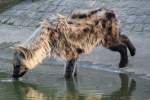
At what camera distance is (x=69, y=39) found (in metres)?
11.4

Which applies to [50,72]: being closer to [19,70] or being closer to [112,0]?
[19,70]

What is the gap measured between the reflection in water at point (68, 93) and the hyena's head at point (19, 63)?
0.22m

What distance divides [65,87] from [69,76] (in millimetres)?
823

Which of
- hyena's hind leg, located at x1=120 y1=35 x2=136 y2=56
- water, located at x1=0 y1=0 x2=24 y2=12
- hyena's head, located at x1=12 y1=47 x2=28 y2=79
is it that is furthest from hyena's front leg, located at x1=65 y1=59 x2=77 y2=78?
water, located at x1=0 y1=0 x2=24 y2=12

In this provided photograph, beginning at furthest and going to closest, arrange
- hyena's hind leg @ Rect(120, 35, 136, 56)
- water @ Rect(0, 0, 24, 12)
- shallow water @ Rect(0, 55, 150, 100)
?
1. water @ Rect(0, 0, 24, 12)
2. hyena's hind leg @ Rect(120, 35, 136, 56)
3. shallow water @ Rect(0, 55, 150, 100)

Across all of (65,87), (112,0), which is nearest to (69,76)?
(65,87)

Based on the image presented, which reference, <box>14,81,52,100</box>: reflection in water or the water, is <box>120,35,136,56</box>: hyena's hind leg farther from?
the water

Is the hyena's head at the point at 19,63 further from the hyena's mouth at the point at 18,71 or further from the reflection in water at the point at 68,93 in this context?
the reflection in water at the point at 68,93

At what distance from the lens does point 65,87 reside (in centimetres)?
1073

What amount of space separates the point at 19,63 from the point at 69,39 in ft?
3.46

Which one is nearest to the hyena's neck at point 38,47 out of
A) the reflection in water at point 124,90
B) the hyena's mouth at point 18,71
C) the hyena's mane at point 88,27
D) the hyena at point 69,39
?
the hyena at point 69,39

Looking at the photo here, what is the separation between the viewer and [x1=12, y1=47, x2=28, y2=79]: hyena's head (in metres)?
11.1

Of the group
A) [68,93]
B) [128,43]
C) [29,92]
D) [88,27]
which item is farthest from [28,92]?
[128,43]

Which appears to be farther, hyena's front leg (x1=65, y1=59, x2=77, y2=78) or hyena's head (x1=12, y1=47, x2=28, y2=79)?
hyena's front leg (x1=65, y1=59, x2=77, y2=78)
